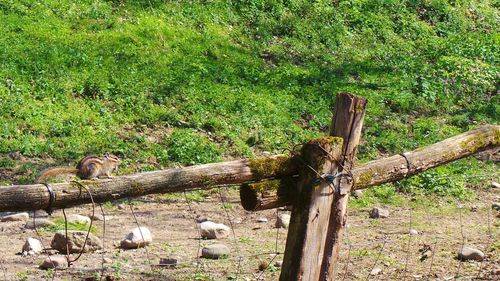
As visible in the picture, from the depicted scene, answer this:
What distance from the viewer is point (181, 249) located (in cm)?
772

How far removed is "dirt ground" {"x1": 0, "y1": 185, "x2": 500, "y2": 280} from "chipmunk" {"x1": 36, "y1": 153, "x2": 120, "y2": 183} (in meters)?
0.35

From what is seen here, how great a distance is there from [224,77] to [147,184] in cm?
790

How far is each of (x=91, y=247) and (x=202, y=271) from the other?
1008 mm

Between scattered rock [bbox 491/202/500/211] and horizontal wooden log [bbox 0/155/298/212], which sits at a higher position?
scattered rock [bbox 491/202/500/211]

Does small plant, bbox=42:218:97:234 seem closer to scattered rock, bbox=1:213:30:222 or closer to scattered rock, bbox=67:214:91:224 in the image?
scattered rock, bbox=67:214:91:224

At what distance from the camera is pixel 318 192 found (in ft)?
16.2

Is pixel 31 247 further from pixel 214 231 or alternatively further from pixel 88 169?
pixel 88 169

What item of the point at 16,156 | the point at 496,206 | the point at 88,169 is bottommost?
the point at 88,169

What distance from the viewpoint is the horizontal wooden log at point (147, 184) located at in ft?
13.9

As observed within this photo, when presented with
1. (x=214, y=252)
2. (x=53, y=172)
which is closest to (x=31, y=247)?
(x=214, y=252)

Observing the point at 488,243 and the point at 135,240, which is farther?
the point at 488,243

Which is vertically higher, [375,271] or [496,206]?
[496,206]

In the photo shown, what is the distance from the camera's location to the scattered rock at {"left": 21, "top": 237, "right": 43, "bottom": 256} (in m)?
7.16

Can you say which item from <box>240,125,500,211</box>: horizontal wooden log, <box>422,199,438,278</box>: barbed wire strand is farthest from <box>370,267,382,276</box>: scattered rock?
<box>240,125,500,211</box>: horizontal wooden log
